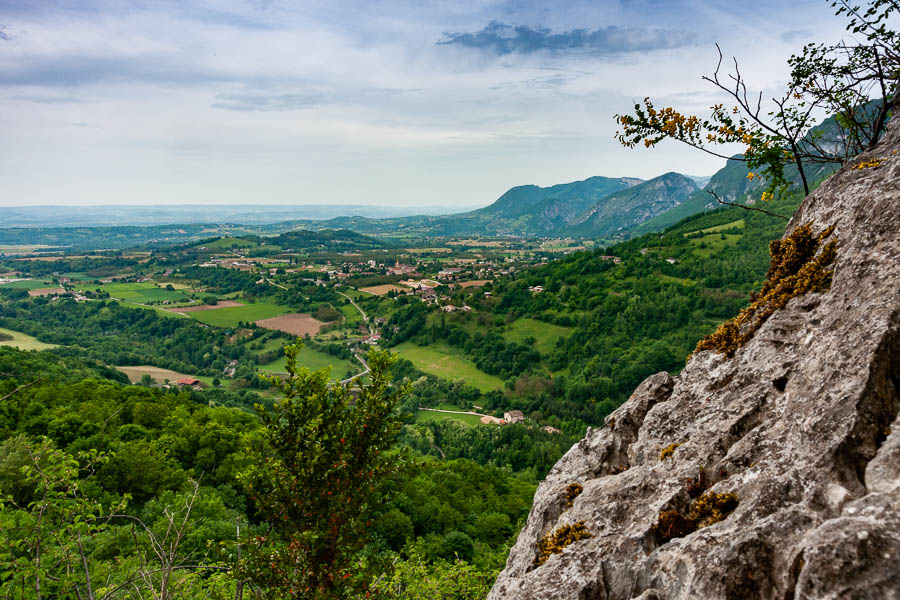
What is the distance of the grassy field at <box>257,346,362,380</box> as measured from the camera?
105000 millimetres

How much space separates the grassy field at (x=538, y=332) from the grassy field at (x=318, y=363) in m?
43.4

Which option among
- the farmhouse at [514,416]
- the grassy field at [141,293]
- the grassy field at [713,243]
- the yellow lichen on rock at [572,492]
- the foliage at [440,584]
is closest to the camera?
the yellow lichen on rock at [572,492]

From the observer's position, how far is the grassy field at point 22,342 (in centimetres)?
11267

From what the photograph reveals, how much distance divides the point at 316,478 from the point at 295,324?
143461 mm

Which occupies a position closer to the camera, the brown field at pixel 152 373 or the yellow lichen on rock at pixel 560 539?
the yellow lichen on rock at pixel 560 539

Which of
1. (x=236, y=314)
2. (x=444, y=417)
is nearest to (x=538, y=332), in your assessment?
(x=444, y=417)

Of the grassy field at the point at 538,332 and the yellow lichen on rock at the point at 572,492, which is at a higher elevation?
the yellow lichen on rock at the point at 572,492

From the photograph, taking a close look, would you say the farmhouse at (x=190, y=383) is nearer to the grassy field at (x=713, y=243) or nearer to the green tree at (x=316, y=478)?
the green tree at (x=316, y=478)

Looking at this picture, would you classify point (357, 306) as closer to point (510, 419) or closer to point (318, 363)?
point (318, 363)

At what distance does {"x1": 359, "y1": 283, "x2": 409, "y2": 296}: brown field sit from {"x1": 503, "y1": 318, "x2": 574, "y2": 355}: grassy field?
63422mm

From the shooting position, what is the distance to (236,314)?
15675 centimetres

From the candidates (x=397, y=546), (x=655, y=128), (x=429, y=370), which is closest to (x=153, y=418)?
(x=397, y=546)

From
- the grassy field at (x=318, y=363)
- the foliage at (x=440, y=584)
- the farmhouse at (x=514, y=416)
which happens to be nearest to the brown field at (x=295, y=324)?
the grassy field at (x=318, y=363)

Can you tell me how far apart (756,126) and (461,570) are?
17970 millimetres
